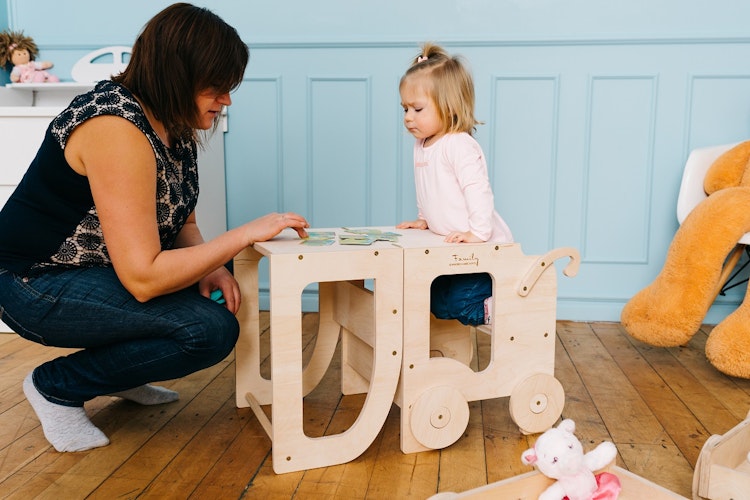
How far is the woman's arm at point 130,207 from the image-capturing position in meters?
1.19

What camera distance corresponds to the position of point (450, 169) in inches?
62.2

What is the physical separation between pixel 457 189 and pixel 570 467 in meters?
0.70

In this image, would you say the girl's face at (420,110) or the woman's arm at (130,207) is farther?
the girl's face at (420,110)

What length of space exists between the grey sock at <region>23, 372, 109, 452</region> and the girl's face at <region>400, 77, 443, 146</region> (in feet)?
3.01

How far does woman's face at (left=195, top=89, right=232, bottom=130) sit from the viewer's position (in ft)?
4.24

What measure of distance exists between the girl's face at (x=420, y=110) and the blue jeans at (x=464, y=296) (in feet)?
1.11

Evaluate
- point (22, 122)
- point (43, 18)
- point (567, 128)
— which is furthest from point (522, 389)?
point (43, 18)

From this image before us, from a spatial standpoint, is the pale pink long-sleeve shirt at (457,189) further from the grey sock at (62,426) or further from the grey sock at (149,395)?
the grey sock at (62,426)

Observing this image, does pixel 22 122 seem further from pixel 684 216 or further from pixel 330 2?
pixel 684 216

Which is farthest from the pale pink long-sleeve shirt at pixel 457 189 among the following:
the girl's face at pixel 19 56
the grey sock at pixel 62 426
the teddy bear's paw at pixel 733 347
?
the girl's face at pixel 19 56

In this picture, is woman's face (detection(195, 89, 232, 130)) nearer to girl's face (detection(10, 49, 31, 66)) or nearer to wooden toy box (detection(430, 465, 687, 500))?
wooden toy box (detection(430, 465, 687, 500))

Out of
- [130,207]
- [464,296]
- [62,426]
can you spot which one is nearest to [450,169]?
[464,296]

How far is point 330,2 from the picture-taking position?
7.97 ft

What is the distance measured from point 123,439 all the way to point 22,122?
1.19m
